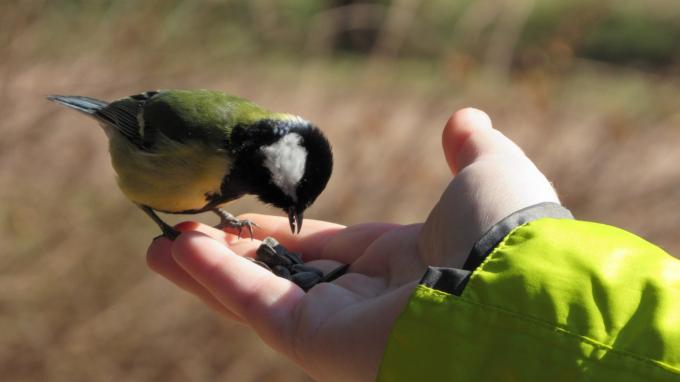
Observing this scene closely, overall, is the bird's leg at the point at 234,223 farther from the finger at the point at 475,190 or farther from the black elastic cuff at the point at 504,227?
the black elastic cuff at the point at 504,227

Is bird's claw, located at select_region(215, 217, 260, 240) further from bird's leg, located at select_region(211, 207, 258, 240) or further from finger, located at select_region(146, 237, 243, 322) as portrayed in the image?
finger, located at select_region(146, 237, 243, 322)

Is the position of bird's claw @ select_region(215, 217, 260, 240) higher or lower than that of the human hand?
lower

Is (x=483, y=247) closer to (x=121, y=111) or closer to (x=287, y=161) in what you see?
(x=287, y=161)

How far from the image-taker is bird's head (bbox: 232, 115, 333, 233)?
237 cm

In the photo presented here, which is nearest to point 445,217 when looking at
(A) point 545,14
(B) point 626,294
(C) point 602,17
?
(B) point 626,294

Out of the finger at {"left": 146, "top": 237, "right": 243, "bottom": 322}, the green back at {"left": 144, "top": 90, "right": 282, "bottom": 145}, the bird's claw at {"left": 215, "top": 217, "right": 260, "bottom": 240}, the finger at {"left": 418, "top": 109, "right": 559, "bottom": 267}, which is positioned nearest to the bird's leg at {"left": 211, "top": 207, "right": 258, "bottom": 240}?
the bird's claw at {"left": 215, "top": 217, "right": 260, "bottom": 240}

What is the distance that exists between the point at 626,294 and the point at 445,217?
24.9 inches

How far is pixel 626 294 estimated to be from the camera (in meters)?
1.38

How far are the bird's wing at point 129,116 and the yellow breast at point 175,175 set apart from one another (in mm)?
112

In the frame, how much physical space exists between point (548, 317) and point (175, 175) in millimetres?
1474

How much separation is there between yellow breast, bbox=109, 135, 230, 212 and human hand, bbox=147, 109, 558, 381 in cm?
27

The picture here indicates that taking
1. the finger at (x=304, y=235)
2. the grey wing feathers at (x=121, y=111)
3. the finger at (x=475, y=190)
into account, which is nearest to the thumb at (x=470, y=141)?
the finger at (x=475, y=190)

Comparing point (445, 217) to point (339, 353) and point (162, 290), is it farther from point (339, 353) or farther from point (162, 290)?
point (162, 290)

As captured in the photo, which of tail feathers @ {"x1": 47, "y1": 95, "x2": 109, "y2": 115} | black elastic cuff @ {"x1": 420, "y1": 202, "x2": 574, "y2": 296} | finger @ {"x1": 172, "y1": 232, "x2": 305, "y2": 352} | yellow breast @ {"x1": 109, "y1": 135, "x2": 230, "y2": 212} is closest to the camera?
black elastic cuff @ {"x1": 420, "y1": 202, "x2": 574, "y2": 296}
